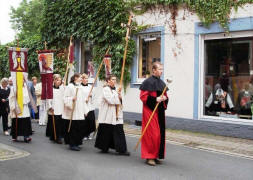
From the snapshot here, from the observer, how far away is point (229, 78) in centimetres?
1146

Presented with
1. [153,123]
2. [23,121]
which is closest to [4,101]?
[23,121]

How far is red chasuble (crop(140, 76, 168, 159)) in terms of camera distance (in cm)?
691

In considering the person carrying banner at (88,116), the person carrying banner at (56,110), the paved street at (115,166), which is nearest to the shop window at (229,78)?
the paved street at (115,166)

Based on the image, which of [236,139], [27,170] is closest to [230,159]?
[236,139]

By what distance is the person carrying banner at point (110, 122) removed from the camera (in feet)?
26.1

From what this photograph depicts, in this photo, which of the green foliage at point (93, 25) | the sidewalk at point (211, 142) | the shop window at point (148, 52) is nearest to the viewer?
the sidewalk at point (211, 142)

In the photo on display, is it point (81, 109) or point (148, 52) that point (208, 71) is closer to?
point (148, 52)

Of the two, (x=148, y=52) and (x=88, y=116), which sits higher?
(x=148, y=52)

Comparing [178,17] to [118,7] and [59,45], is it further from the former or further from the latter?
[59,45]

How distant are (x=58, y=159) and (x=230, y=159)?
366cm

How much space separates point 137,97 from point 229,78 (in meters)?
3.67

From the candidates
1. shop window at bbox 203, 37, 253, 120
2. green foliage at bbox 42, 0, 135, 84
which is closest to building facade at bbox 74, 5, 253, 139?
shop window at bbox 203, 37, 253, 120

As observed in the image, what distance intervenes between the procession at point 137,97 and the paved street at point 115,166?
20 millimetres

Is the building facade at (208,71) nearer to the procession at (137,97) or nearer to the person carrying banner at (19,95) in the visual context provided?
the procession at (137,97)
